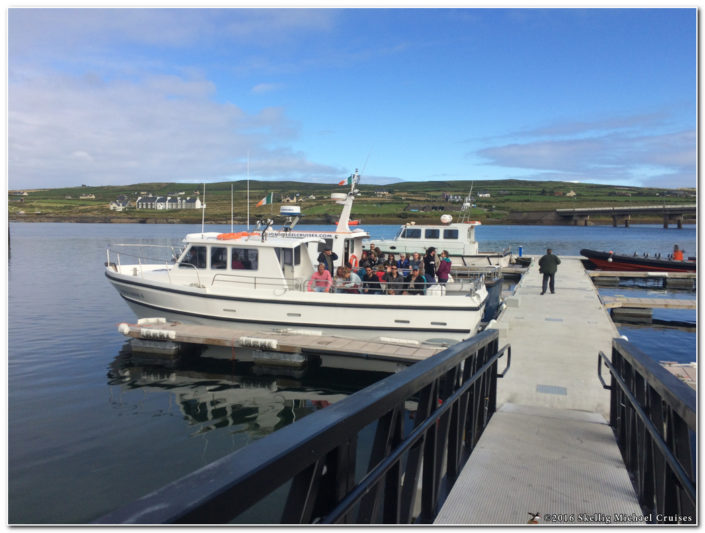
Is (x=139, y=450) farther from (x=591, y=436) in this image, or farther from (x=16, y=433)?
(x=591, y=436)

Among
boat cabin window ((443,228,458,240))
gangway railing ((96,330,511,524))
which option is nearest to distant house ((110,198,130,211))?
boat cabin window ((443,228,458,240))

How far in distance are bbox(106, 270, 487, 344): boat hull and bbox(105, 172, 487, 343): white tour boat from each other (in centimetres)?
2

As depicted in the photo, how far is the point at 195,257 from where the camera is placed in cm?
1367

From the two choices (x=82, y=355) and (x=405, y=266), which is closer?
(x=82, y=355)

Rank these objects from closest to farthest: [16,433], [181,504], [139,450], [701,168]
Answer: [181,504] → [701,168] → [139,450] → [16,433]

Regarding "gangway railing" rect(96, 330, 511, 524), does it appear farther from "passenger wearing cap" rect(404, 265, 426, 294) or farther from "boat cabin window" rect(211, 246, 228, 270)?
"boat cabin window" rect(211, 246, 228, 270)

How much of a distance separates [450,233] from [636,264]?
11781 millimetres

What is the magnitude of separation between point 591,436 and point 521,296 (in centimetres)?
1298

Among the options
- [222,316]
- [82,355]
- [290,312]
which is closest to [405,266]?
[290,312]

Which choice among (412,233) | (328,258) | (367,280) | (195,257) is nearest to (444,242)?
(412,233)

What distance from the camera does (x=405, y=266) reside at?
51.2ft

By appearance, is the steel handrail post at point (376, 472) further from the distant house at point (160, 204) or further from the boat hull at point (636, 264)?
the distant house at point (160, 204)

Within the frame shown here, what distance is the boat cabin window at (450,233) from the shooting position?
2707cm

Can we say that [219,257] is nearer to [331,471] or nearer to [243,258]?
[243,258]
